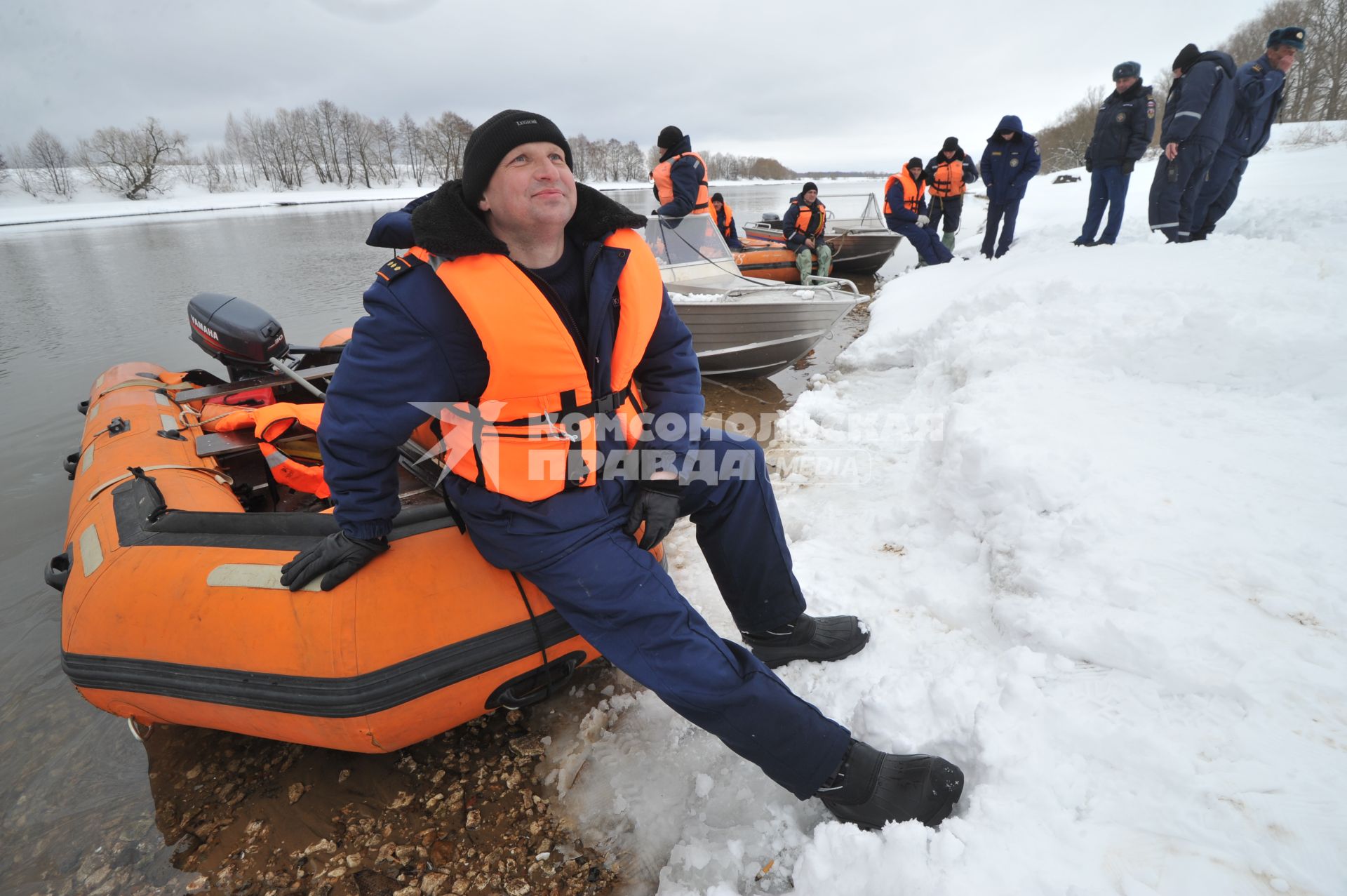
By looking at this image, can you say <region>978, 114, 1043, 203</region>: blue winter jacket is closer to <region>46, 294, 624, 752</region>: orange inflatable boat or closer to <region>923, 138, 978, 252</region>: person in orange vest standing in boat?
<region>923, 138, 978, 252</region>: person in orange vest standing in boat

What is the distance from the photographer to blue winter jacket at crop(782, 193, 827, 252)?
9.67 metres

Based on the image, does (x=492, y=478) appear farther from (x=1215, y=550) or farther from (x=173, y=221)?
(x=173, y=221)

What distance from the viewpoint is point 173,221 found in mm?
33406

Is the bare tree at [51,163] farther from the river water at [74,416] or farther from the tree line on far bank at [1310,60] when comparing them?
the tree line on far bank at [1310,60]

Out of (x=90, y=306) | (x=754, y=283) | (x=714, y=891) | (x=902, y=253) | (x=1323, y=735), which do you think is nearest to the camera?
(x=1323, y=735)

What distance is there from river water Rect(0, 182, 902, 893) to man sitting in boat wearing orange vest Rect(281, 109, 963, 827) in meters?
1.17

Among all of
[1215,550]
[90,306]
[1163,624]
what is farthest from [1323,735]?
[90,306]

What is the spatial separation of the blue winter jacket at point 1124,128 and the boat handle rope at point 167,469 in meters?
7.70

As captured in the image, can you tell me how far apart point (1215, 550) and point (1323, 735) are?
28.0 inches

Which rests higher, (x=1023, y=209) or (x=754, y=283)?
(x=1023, y=209)

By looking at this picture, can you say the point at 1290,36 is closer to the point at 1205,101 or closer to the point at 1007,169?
the point at 1205,101

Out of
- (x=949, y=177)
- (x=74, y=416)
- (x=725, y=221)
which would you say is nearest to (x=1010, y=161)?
(x=949, y=177)

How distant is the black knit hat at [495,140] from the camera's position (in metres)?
1.58

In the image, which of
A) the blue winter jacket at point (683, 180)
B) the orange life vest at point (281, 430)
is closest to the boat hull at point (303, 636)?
the orange life vest at point (281, 430)
